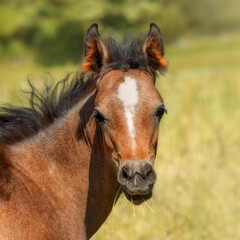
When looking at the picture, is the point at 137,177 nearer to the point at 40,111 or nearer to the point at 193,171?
the point at 40,111

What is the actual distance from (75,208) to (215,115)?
9056mm

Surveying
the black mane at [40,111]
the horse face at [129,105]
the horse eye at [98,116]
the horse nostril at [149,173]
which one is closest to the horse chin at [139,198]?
the horse face at [129,105]

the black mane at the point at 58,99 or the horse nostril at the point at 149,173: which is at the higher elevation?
the black mane at the point at 58,99

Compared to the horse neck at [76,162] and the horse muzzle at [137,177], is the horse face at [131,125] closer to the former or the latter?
the horse muzzle at [137,177]

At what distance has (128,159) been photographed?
411cm

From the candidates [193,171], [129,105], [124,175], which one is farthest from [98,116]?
[193,171]

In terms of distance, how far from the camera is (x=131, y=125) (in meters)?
4.20

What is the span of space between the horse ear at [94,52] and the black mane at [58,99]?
93 mm

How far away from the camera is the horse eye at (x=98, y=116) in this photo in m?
4.34

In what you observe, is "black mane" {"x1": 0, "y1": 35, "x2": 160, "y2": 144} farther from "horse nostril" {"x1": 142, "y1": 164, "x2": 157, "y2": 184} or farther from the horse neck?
"horse nostril" {"x1": 142, "y1": 164, "x2": 157, "y2": 184}

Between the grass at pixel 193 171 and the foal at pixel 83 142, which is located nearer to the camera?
the foal at pixel 83 142

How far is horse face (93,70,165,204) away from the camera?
4.04 meters

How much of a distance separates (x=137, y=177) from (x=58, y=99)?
144 centimetres

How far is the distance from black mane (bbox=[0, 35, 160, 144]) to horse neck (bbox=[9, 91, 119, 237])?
105mm
